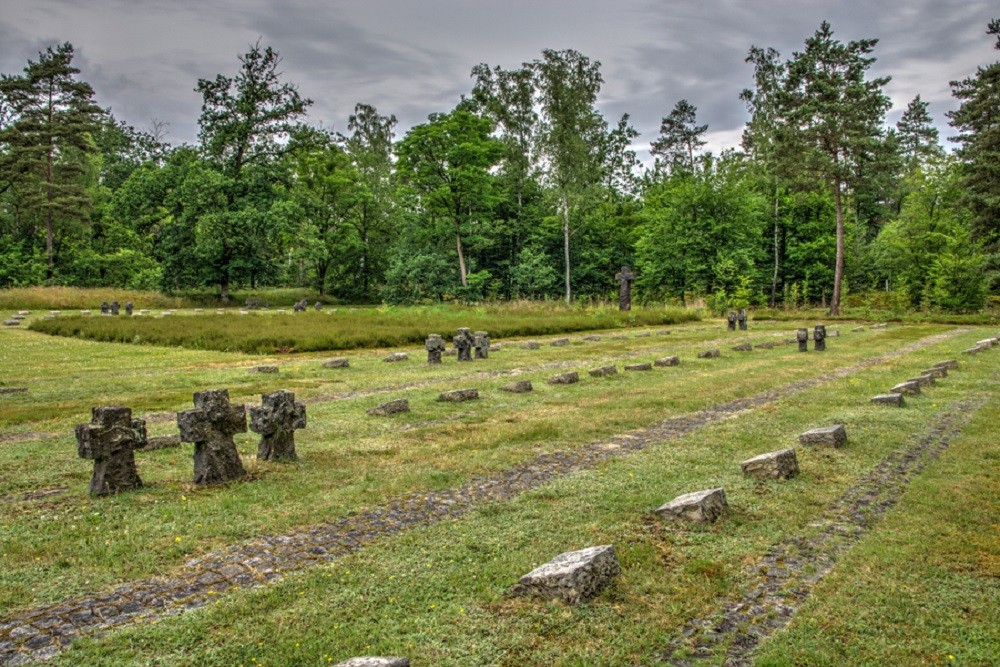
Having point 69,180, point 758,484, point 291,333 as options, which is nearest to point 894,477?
point 758,484

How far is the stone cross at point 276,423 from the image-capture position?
814 cm

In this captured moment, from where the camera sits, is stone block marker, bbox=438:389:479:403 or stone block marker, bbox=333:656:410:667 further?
stone block marker, bbox=438:389:479:403

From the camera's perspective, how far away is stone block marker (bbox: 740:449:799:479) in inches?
292

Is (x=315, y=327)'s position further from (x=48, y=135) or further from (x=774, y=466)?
(x=48, y=135)

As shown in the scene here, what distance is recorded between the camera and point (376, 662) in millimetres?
3463

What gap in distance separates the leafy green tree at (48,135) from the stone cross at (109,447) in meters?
55.0

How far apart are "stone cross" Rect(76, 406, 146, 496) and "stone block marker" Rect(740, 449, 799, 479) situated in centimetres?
723

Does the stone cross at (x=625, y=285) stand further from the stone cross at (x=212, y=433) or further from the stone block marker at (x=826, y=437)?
the stone cross at (x=212, y=433)

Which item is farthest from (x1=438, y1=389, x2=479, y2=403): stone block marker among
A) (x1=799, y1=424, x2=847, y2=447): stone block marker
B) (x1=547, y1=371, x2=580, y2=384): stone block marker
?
(x1=799, y1=424, x2=847, y2=447): stone block marker

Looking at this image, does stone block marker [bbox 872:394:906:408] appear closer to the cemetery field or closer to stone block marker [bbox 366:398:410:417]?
the cemetery field

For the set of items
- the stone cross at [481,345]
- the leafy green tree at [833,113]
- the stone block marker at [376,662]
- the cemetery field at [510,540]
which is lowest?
the cemetery field at [510,540]

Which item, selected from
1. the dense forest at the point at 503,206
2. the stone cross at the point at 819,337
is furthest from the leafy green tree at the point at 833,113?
the stone cross at the point at 819,337

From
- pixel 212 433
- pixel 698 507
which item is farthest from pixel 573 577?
pixel 212 433

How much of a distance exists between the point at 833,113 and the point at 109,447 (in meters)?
46.1
